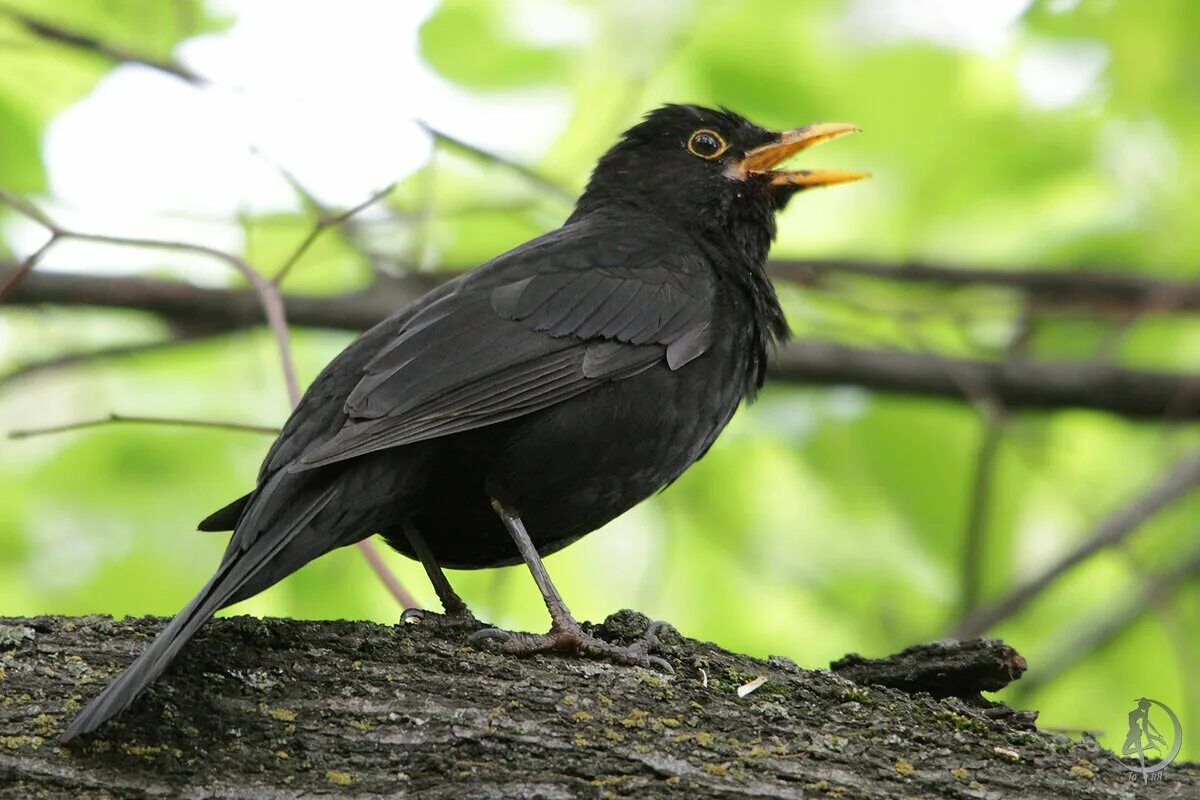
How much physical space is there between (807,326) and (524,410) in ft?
9.88

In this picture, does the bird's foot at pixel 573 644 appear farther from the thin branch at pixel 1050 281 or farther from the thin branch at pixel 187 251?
the thin branch at pixel 1050 281

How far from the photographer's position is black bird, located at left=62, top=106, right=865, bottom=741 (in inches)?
144

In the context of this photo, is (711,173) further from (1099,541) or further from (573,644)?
(1099,541)

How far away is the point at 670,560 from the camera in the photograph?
6.43m

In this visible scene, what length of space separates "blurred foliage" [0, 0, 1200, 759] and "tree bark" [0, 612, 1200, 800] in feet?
8.71

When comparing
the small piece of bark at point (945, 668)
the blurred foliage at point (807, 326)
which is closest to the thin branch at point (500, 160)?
the blurred foliage at point (807, 326)

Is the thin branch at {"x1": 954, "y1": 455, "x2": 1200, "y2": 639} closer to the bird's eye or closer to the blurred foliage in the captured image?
the blurred foliage

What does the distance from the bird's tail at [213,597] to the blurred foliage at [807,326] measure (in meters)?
2.50

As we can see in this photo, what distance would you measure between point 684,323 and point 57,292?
3.08 metres

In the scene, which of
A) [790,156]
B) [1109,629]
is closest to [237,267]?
[790,156]

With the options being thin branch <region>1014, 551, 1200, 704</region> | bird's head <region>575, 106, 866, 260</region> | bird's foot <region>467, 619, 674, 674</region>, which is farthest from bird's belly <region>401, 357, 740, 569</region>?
thin branch <region>1014, 551, 1200, 704</region>

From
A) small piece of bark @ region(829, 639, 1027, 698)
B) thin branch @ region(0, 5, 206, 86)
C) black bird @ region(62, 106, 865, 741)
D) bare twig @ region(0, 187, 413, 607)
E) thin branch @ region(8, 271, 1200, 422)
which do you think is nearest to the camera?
small piece of bark @ region(829, 639, 1027, 698)

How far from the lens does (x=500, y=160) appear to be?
5.33 m

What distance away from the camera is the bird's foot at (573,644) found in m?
3.50
